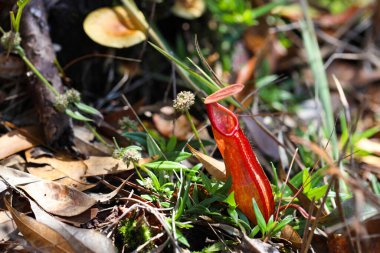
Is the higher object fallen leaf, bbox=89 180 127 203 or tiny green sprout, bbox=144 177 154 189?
tiny green sprout, bbox=144 177 154 189

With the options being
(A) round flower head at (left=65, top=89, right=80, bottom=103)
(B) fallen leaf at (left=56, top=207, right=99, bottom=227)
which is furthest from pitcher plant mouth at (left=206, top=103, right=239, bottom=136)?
(A) round flower head at (left=65, top=89, right=80, bottom=103)

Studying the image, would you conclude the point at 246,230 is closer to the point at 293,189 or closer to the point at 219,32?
the point at 293,189

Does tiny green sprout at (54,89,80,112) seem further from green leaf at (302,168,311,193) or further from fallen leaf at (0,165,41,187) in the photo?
green leaf at (302,168,311,193)

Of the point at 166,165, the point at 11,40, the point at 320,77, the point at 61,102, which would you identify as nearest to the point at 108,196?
the point at 166,165

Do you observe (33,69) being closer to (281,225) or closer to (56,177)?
(56,177)

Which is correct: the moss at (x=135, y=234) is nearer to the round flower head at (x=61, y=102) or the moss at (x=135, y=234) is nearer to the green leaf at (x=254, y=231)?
the green leaf at (x=254, y=231)

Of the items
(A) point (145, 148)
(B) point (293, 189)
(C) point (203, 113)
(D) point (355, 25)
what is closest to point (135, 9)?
(C) point (203, 113)

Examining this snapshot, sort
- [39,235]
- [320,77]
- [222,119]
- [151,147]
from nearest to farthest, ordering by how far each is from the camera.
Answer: [39,235] → [222,119] → [151,147] → [320,77]
